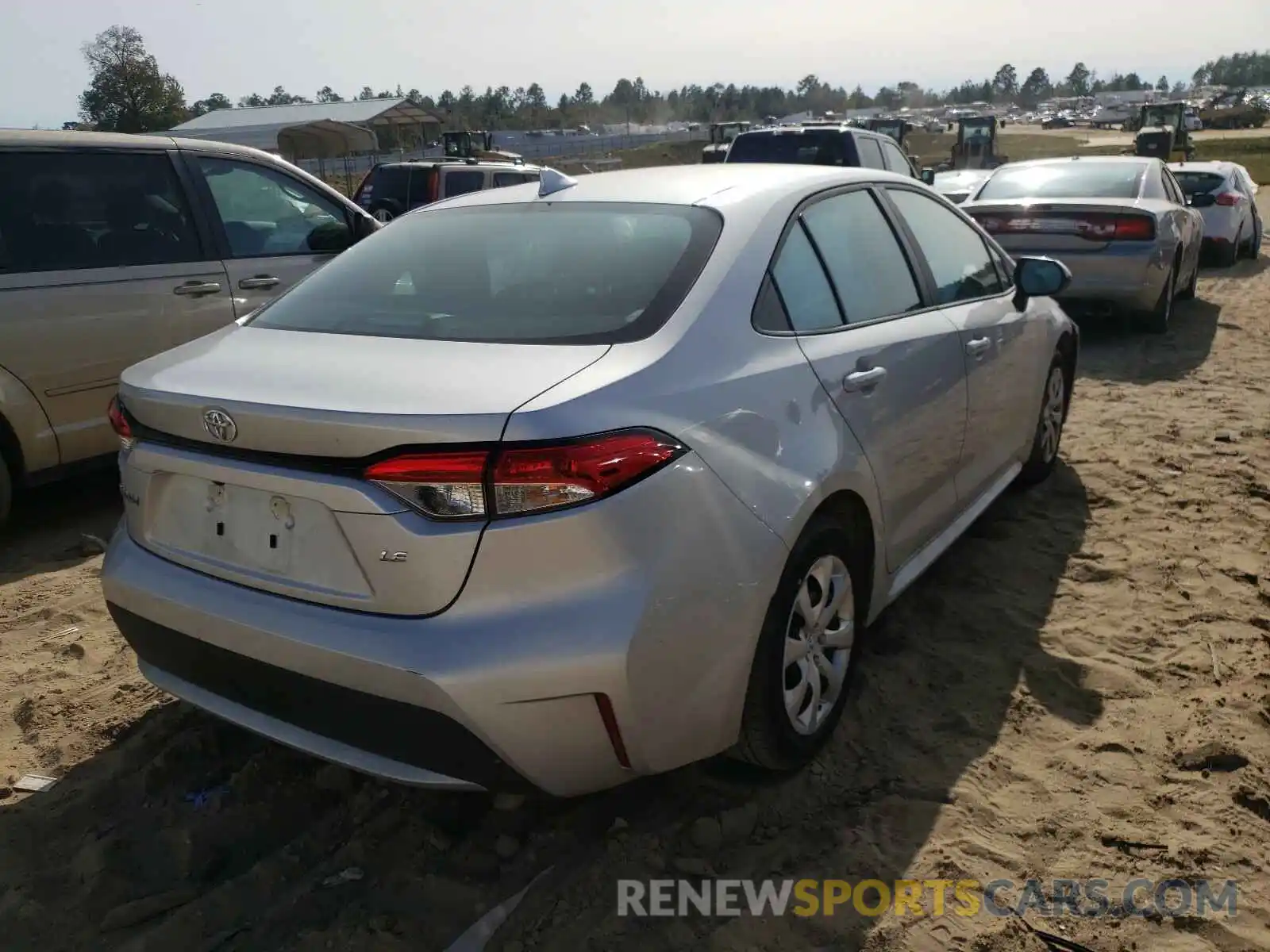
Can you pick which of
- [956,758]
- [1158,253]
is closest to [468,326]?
[956,758]

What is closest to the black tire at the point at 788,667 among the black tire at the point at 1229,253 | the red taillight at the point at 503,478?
the red taillight at the point at 503,478

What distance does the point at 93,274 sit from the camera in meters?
4.67

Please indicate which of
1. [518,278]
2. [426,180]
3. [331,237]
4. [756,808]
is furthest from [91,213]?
[426,180]

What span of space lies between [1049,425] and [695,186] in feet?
8.85

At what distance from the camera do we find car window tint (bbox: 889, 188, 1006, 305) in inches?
143

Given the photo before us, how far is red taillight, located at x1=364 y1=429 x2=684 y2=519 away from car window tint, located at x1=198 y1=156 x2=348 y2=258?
12.7 feet

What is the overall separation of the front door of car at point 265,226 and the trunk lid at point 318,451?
2930 millimetres

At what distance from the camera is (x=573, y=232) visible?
9.34ft

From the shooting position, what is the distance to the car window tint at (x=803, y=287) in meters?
2.72

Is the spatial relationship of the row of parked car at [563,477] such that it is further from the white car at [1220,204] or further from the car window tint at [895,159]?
the white car at [1220,204]

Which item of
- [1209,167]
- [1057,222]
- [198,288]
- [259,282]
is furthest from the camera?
[1209,167]

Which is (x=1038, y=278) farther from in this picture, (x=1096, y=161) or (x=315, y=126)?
(x=315, y=126)

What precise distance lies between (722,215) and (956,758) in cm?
165

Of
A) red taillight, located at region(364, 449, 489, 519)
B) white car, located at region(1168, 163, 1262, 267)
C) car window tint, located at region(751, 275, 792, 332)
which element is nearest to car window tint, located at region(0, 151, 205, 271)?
red taillight, located at region(364, 449, 489, 519)
